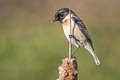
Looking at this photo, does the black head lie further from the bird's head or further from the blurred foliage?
the blurred foliage

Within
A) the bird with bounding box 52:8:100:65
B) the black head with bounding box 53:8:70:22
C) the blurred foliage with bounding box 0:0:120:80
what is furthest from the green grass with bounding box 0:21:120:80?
the black head with bounding box 53:8:70:22

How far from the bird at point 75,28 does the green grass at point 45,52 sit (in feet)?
5.23

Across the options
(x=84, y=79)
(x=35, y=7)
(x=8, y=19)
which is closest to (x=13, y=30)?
(x=8, y=19)

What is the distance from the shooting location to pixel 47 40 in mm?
10500

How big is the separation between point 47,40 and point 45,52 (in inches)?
19.9

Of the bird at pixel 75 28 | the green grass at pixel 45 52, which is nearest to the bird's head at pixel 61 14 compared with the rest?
the bird at pixel 75 28

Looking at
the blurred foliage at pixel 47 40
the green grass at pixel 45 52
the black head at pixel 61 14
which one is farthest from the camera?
the blurred foliage at pixel 47 40

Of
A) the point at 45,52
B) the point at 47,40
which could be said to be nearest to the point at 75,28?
the point at 45,52

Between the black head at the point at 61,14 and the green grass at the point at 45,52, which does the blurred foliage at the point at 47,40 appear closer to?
the green grass at the point at 45,52

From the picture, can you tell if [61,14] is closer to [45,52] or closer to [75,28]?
[75,28]

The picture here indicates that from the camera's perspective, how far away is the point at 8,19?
11.7 meters

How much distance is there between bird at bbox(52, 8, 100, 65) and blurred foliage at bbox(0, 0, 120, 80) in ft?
5.25

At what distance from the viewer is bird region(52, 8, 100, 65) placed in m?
6.97

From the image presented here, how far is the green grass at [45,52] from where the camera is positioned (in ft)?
30.2
